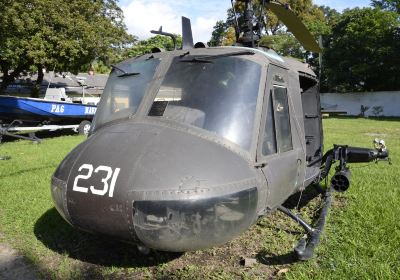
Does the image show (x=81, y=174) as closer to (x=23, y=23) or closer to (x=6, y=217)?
(x=6, y=217)

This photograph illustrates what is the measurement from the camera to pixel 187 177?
277 cm

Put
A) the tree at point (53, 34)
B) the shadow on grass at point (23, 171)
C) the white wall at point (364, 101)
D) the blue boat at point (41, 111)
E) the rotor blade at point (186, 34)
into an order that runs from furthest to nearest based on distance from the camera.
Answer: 1. the white wall at point (364, 101)
2. the tree at point (53, 34)
3. the blue boat at point (41, 111)
4. the shadow on grass at point (23, 171)
5. the rotor blade at point (186, 34)

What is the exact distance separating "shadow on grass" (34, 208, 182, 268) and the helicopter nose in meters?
0.60

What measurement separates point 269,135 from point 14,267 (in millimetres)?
2608

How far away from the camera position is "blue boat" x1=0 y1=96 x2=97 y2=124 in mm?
12914

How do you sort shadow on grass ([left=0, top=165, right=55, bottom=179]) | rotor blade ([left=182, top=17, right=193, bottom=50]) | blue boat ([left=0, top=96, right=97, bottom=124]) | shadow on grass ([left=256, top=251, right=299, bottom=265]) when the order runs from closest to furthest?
1. shadow on grass ([left=256, top=251, right=299, bottom=265])
2. rotor blade ([left=182, top=17, right=193, bottom=50])
3. shadow on grass ([left=0, top=165, right=55, bottom=179])
4. blue boat ([left=0, top=96, right=97, bottom=124])

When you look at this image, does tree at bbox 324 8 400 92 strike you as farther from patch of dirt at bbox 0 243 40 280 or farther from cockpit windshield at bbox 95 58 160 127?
patch of dirt at bbox 0 243 40 280

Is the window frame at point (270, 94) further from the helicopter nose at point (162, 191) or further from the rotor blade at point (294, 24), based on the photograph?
the rotor blade at point (294, 24)

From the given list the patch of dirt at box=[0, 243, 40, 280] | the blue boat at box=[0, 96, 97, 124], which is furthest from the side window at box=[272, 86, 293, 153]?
the blue boat at box=[0, 96, 97, 124]

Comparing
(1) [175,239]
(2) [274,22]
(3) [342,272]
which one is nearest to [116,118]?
(1) [175,239]

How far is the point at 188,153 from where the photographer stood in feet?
9.67

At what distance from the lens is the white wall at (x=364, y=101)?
29234 millimetres

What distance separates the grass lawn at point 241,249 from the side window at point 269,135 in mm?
1028

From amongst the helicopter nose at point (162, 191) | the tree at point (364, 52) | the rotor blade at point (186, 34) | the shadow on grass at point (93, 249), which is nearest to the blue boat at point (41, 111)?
the shadow on grass at point (93, 249)
